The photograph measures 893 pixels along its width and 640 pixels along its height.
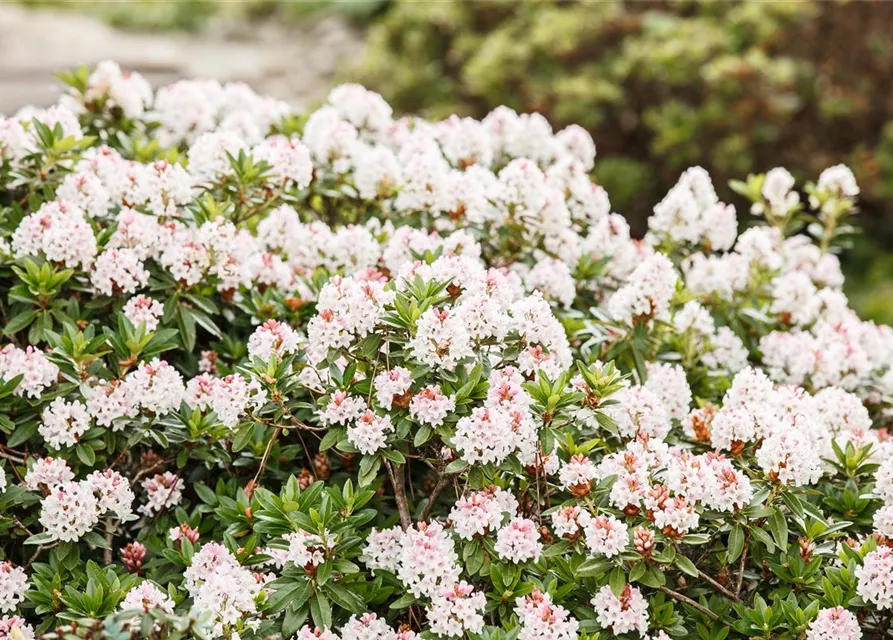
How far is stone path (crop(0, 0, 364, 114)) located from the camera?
32.1 ft

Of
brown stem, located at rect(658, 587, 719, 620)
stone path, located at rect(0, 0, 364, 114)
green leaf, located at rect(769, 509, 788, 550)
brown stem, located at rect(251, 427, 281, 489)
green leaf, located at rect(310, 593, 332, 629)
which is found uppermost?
stone path, located at rect(0, 0, 364, 114)

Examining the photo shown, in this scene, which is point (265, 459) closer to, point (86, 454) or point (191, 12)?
point (86, 454)

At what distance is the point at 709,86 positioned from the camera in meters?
7.28

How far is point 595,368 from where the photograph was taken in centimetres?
245

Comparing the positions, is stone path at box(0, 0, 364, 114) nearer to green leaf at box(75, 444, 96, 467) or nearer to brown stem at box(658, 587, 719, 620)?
green leaf at box(75, 444, 96, 467)

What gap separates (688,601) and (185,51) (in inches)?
465

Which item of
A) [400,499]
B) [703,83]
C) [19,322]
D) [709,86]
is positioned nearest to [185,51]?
[703,83]

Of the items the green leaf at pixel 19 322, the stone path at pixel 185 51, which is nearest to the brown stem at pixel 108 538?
the green leaf at pixel 19 322

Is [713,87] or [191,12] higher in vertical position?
[191,12]

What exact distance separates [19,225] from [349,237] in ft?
3.07

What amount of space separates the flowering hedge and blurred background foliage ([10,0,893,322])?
161 inches

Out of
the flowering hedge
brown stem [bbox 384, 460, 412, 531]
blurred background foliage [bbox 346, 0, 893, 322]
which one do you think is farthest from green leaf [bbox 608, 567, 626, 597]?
blurred background foliage [bbox 346, 0, 893, 322]

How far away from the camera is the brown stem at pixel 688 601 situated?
2311 mm

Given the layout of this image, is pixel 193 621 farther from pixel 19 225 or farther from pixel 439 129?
pixel 439 129
